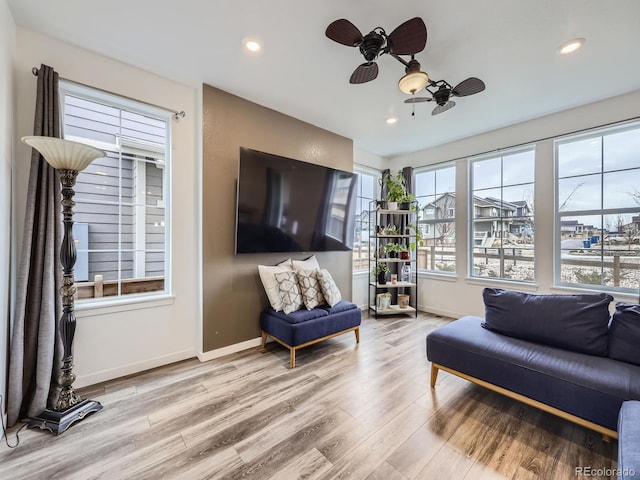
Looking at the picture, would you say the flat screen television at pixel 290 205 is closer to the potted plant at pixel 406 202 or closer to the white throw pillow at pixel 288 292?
the white throw pillow at pixel 288 292

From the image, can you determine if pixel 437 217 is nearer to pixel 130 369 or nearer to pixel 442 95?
pixel 442 95

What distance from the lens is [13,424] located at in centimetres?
183

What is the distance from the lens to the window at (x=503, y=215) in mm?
3713

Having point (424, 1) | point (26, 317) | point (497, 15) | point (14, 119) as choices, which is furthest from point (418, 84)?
point (26, 317)

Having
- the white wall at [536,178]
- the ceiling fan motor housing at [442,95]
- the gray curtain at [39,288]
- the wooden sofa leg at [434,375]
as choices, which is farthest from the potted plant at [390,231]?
the gray curtain at [39,288]

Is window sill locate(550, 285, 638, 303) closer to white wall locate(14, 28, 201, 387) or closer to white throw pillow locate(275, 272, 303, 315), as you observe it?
white throw pillow locate(275, 272, 303, 315)

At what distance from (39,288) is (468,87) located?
3.70m

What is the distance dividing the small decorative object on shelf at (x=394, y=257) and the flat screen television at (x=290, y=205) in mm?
823

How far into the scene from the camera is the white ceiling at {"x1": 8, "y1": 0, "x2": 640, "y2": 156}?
73.3 inches

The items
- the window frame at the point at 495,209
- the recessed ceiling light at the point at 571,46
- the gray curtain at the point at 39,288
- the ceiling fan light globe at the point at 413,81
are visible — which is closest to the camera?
the gray curtain at the point at 39,288

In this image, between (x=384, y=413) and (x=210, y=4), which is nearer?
(x=210, y=4)

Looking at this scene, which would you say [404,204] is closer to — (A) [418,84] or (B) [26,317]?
(A) [418,84]

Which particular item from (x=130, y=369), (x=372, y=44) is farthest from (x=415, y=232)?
(x=130, y=369)

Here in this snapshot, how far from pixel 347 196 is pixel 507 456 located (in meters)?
3.11
